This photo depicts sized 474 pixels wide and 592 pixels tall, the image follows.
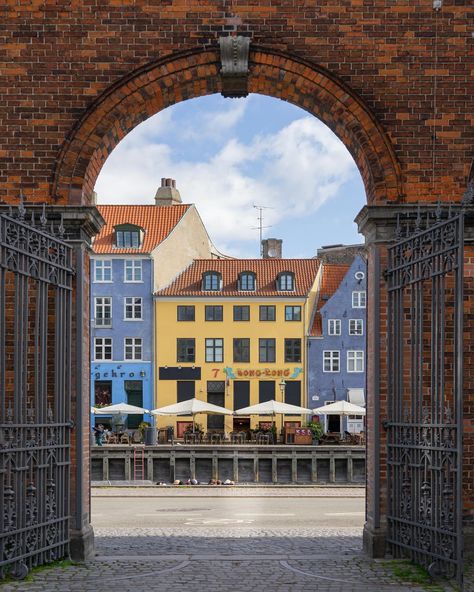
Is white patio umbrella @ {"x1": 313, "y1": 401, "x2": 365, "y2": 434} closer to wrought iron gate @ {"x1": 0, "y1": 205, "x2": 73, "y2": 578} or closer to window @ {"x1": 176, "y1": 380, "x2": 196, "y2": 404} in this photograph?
window @ {"x1": 176, "y1": 380, "x2": 196, "y2": 404}

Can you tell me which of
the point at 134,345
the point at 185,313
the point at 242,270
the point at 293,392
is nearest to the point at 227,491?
the point at 293,392

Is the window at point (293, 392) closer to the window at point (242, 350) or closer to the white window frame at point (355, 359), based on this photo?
the window at point (242, 350)

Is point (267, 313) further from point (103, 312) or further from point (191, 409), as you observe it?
point (191, 409)

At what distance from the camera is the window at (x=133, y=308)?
4956 centimetres

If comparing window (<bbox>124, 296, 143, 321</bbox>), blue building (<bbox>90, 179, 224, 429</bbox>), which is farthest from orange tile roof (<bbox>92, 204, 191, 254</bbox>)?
window (<bbox>124, 296, 143, 321</bbox>)

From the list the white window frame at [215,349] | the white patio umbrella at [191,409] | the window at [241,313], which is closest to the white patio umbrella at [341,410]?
the white patio umbrella at [191,409]

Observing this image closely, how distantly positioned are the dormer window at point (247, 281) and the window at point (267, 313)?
1.05 m

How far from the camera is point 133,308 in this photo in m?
49.7

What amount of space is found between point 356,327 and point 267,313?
418 centimetres

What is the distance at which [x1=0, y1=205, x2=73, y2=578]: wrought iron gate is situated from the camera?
9.09 m

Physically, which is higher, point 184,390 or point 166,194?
point 166,194

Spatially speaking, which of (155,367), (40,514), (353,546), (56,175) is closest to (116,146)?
(56,175)

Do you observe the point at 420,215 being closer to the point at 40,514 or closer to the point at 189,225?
the point at 40,514

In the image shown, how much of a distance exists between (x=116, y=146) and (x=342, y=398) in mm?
38959
